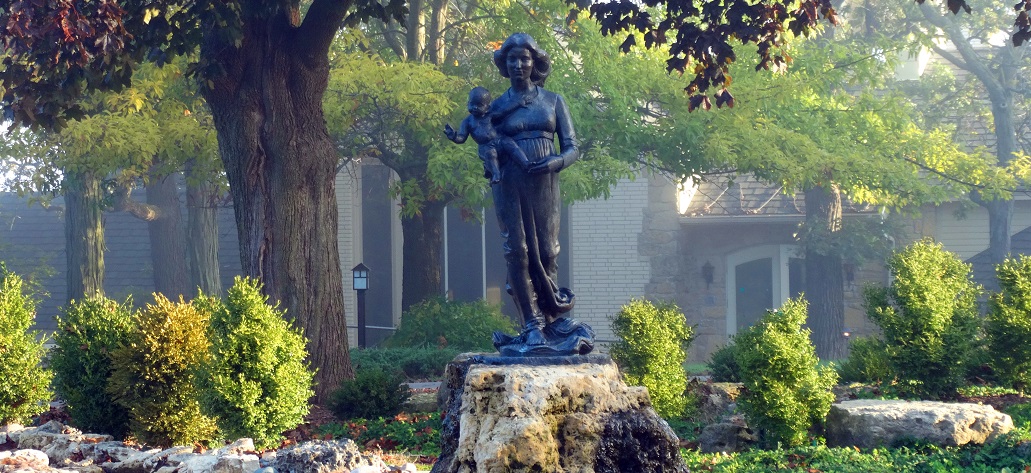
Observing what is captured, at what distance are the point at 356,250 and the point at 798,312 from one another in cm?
1442

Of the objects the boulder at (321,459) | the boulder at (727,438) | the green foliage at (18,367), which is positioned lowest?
the boulder at (727,438)

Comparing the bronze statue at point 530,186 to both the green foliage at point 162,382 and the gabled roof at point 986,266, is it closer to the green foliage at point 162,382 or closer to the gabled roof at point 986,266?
the green foliage at point 162,382

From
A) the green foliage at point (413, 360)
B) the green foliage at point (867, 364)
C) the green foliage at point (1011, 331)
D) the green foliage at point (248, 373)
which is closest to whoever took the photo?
the green foliage at point (248, 373)

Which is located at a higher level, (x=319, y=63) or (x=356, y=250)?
(x=319, y=63)

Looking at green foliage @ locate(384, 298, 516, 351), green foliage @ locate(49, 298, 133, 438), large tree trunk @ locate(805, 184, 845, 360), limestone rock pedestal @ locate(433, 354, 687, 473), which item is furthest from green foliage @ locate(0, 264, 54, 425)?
large tree trunk @ locate(805, 184, 845, 360)

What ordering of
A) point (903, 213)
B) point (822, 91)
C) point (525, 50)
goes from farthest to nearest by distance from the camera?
point (903, 213)
point (822, 91)
point (525, 50)

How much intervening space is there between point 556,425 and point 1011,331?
20.0ft

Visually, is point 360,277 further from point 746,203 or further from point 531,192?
point 531,192

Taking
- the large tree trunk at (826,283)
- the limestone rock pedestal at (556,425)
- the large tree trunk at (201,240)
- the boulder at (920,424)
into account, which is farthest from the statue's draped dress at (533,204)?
the large tree trunk at (826,283)

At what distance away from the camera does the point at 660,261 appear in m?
21.1

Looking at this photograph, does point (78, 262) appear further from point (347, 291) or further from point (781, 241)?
point (781, 241)

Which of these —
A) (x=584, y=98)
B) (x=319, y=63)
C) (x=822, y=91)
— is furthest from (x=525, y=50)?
(x=822, y=91)

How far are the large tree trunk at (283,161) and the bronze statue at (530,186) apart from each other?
4170 millimetres

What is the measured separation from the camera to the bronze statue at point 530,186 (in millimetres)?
6770
